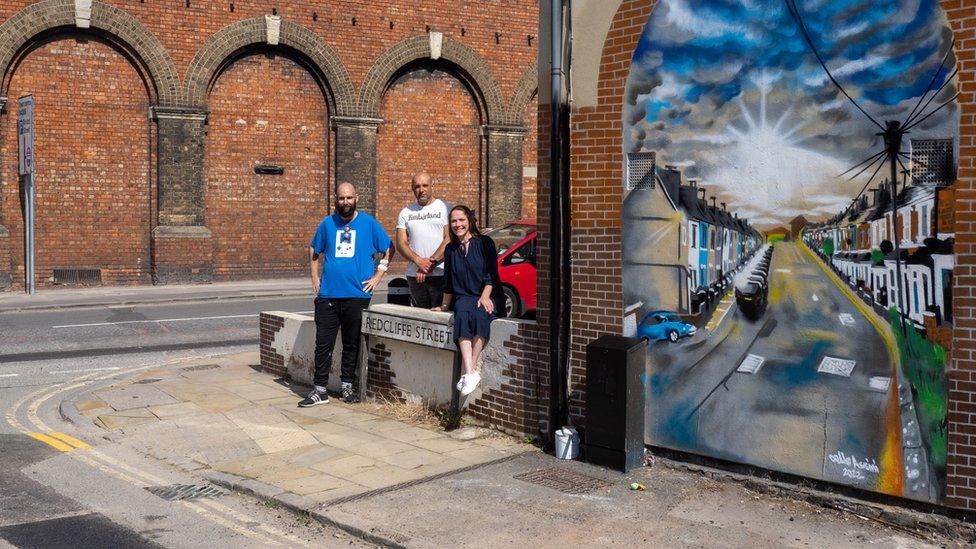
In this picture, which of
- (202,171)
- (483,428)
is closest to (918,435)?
(483,428)

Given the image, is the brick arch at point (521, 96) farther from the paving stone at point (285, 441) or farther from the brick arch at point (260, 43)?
the paving stone at point (285, 441)

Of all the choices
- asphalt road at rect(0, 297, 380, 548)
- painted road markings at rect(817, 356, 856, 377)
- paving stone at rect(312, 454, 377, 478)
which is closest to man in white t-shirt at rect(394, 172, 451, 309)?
paving stone at rect(312, 454, 377, 478)

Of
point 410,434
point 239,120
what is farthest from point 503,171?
point 410,434

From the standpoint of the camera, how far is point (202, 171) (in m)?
23.4

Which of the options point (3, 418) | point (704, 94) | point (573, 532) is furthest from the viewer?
point (3, 418)

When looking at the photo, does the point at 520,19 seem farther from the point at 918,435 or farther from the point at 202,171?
the point at 918,435

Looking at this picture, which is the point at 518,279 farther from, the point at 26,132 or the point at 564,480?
the point at 26,132

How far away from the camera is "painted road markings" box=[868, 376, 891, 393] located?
6.10 meters

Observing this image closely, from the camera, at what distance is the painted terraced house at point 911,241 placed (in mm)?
5828

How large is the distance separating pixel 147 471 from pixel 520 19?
71.6 ft

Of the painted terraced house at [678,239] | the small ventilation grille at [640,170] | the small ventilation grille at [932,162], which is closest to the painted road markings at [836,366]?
the painted terraced house at [678,239]

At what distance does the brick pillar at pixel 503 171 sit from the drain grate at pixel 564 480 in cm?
1998

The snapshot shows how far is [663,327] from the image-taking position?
7.31m

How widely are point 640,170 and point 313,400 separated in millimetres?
3945
